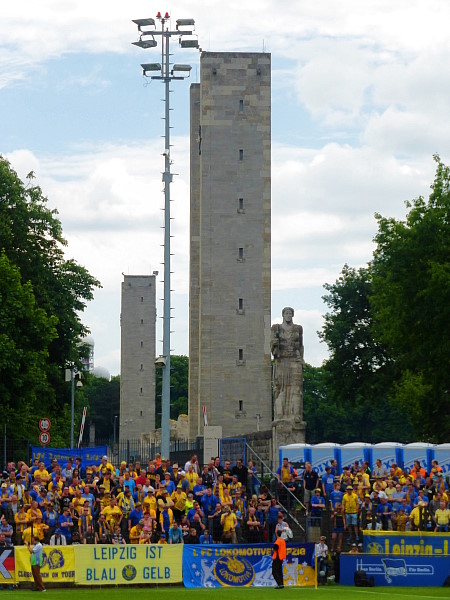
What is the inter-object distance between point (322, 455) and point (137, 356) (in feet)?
265

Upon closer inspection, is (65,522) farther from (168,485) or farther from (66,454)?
(66,454)

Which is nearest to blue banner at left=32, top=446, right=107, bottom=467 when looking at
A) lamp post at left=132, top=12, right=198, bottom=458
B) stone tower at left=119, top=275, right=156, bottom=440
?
lamp post at left=132, top=12, right=198, bottom=458

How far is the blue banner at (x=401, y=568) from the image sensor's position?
32.3 meters

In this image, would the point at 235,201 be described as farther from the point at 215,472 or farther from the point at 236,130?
the point at 215,472

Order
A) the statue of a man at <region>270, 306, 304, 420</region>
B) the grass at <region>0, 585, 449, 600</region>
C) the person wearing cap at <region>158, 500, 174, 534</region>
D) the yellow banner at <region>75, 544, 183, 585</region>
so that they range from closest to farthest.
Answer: the grass at <region>0, 585, 449, 600</region> < the yellow banner at <region>75, 544, 183, 585</region> < the person wearing cap at <region>158, 500, 174, 534</region> < the statue of a man at <region>270, 306, 304, 420</region>

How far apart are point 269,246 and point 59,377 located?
14329 mm

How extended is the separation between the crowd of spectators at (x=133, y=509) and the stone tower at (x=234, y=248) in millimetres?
32093

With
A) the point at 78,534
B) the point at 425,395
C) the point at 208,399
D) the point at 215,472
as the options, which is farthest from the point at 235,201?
the point at 78,534

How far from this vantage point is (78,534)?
32844 millimetres

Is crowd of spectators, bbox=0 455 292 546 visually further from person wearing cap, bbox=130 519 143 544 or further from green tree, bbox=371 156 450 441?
green tree, bbox=371 156 450 441

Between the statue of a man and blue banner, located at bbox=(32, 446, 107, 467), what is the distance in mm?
7308

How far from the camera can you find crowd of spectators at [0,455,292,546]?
3253cm

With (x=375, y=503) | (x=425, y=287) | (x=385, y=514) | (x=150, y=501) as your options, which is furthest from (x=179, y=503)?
(x=425, y=287)

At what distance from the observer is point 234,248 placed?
2751 inches
